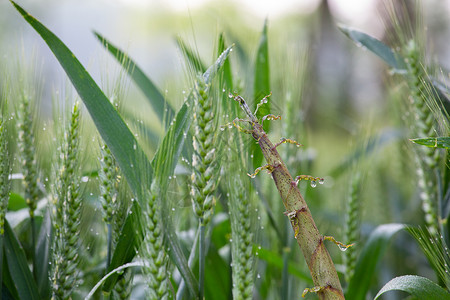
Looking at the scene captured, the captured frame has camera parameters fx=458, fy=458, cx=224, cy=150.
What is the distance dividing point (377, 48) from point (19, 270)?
32.4 inches

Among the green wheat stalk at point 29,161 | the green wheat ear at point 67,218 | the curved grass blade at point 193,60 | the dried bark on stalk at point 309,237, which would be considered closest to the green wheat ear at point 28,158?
the green wheat stalk at point 29,161

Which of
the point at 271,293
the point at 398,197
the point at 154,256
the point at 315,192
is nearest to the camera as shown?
the point at 154,256

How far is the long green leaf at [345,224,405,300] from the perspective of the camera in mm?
960

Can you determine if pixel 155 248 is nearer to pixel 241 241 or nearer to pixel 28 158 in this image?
pixel 241 241

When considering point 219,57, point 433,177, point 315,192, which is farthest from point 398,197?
point 219,57

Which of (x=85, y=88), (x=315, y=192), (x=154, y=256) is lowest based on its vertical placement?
(x=315, y=192)

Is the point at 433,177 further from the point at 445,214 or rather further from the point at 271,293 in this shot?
the point at 271,293

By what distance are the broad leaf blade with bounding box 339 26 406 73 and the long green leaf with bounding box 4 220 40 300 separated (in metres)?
0.77

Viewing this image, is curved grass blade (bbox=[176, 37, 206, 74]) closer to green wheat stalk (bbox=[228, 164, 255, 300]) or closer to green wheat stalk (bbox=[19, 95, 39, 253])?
green wheat stalk (bbox=[228, 164, 255, 300])

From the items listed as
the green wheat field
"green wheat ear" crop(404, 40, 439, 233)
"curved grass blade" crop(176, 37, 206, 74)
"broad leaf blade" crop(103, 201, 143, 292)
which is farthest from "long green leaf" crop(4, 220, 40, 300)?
"green wheat ear" crop(404, 40, 439, 233)

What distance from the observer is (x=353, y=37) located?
98 cm

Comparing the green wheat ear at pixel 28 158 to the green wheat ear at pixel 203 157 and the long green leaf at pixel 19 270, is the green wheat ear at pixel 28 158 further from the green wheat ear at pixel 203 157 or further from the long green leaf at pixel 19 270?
the green wheat ear at pixel 203 157

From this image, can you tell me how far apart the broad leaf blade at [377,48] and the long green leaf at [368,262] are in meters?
0.34

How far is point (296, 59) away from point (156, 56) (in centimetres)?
1416
